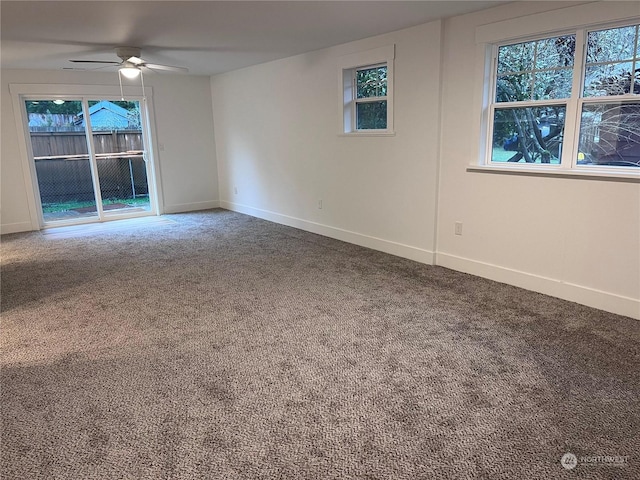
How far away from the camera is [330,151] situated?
555cm

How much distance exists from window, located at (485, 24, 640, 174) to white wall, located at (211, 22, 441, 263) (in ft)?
2.08

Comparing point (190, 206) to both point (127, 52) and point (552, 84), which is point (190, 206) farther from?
point (552, 84)

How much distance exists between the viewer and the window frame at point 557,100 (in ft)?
10.3

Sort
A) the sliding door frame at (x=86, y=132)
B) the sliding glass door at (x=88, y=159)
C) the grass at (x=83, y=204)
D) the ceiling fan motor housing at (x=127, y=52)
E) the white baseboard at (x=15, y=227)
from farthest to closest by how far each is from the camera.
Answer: the grass at (x=83, y=204) < the sliding glass door at (x=88, y=159) < the white baseboard at (x=15, y=227) < the sliding door frame at (x=86, y=132) < the ceiling fan motor housing at (x=127, y=52)

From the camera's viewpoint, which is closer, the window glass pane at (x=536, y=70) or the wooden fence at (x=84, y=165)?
the window glass pane at (x=536, y=70)

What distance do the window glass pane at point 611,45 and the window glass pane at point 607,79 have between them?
5 cm

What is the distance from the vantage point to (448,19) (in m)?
3.98

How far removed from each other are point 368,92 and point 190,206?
168 inches

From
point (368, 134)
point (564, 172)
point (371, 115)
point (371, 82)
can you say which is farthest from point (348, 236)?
point (564, 172)

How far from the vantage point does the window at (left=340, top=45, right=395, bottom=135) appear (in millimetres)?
4656

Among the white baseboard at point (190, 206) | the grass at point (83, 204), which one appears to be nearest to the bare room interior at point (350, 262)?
the grass at point (83, 204)

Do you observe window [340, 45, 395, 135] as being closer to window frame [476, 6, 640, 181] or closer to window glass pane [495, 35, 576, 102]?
window frame [476, 6, 640, 181]

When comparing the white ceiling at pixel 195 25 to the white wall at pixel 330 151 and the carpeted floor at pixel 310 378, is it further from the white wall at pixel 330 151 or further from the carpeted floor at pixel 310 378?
the carpeted floor at pixel 310 378

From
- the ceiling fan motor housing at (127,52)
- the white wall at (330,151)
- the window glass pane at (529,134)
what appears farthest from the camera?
the ceiling fan motor housing at (127,52)
